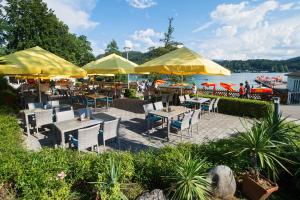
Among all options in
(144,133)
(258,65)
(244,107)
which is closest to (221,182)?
(144,133)

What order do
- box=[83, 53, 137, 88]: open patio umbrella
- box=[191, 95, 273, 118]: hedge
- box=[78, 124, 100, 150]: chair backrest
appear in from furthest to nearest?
box=[191, 95, 273, 118]: hedge < box=[83, 53, 137, 88]: open patio umbrella < box=[78, 124, 100, 150]: chair backrest

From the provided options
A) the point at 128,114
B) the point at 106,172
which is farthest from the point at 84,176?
the point at 128,114

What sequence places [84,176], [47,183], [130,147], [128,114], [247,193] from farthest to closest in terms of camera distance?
[128,114] → [130,147] → [247,193] → [84,176] → [47,183]

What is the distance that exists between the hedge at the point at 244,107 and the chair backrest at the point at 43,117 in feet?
28.4

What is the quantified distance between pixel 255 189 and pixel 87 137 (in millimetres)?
3663

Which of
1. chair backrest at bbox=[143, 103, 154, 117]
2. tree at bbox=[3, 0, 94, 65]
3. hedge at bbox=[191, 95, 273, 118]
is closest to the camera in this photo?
chair backrest at bbox=[143, 103, 154, 117]

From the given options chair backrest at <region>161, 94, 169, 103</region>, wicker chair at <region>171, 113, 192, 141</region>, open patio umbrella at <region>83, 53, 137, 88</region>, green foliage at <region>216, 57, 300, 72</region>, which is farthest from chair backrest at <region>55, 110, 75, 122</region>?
green foliage at <region>216, 57, 300, 72</region>

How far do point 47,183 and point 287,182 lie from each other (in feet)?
15.0

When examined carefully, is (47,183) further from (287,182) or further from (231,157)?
(287,182)

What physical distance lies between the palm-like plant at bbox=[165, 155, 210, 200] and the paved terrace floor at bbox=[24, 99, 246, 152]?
1.83 m

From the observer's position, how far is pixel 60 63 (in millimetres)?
7488

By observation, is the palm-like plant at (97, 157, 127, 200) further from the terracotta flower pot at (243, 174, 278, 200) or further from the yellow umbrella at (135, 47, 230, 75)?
the yellow umbrella at (135, 47, 230, 75)

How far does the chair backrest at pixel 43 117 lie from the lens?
21.8 ft

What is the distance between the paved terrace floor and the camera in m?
6.39
